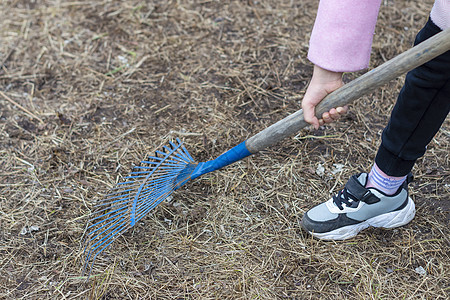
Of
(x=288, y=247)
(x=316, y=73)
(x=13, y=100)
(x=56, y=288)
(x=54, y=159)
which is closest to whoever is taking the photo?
(x=316, y=73)

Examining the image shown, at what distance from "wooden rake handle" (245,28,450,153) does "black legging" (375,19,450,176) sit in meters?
0.12

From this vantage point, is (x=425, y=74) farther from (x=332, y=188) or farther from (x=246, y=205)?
(x=246, y=205)

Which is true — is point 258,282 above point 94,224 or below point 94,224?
below

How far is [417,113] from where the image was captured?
1.56 m

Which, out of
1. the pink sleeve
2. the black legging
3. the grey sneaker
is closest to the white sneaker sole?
the grey sneaker

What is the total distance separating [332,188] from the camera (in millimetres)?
2129

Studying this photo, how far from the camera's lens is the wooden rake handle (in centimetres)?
131

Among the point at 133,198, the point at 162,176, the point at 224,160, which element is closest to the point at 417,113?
the point at 224,160

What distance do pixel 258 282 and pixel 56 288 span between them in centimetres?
80

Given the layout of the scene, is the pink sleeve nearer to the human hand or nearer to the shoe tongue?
the human hand

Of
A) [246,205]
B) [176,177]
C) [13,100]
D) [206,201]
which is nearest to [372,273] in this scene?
[246,205]

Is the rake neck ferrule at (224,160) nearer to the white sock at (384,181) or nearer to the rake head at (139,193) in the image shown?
the rake head at (139,193)

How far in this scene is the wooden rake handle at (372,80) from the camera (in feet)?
4.29

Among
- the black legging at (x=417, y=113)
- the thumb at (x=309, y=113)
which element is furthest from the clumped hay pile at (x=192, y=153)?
the thumb at (x=309, y=113)
